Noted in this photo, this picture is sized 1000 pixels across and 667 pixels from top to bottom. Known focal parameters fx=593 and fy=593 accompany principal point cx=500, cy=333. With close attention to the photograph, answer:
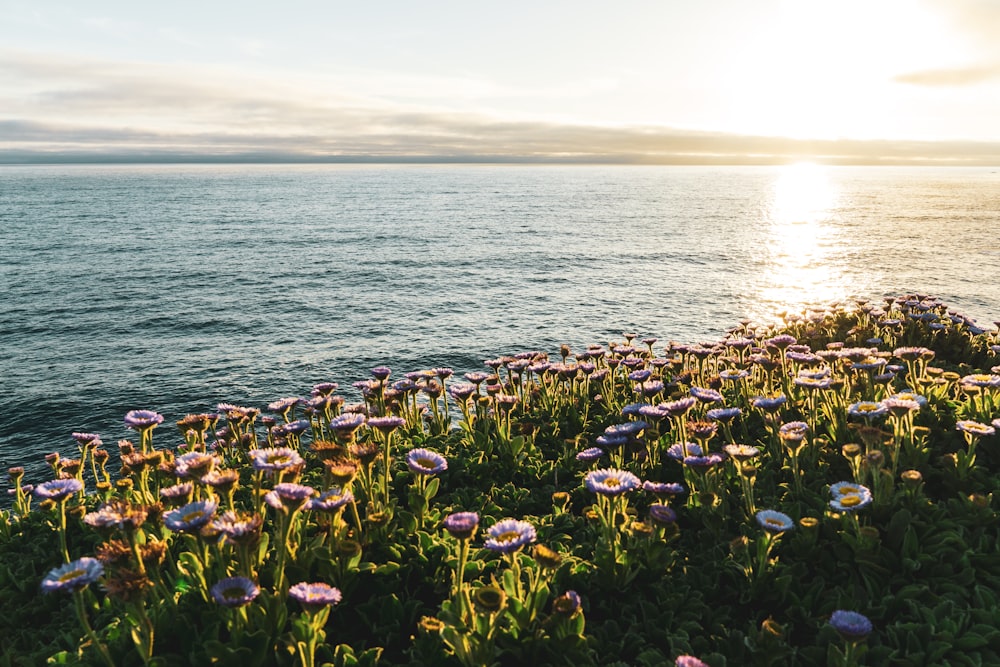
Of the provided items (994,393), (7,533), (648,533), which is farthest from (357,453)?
(994,393)

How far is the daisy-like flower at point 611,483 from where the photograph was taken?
18.0ft

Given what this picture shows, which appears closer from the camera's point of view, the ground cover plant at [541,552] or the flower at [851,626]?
the flower at [851,626]

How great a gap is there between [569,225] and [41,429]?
2909 inches

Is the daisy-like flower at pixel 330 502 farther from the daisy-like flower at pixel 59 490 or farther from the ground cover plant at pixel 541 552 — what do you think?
the daisy-like flower at pixel 59 490

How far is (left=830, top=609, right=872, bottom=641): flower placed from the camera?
423 centimetres

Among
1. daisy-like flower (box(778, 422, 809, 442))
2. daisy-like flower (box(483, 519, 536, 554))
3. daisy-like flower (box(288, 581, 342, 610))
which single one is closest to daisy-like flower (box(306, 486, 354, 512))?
daisy-like flower (box(288, 581, 342, 610))

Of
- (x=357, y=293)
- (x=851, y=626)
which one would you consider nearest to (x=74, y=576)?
(x=851, y=626)

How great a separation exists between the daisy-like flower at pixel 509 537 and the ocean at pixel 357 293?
1865cm

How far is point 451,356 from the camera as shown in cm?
2820

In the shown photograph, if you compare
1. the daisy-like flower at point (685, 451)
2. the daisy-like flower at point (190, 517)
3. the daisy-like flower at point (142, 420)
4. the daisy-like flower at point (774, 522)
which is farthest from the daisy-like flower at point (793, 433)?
the daisy-like flower at point (142, 420)

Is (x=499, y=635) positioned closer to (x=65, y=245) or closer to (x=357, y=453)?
(x=357, y=453)

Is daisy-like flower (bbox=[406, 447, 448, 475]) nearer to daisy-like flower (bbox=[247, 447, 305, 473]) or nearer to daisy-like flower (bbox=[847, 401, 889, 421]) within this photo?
daisy-like flower (bbox=[247, 447, 305, 473])

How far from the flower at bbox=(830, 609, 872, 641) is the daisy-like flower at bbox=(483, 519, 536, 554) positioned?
230cm

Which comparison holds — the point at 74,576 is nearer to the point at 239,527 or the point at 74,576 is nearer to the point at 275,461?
the point at 239,527
